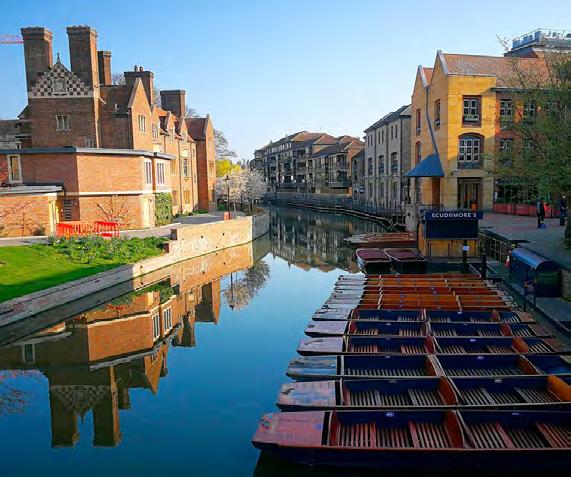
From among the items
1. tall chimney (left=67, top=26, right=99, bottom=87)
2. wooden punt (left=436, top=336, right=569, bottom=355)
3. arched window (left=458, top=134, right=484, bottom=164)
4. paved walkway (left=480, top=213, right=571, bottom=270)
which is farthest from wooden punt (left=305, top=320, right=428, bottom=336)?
tall chimney (left=67, top=26, right=99, bottom=87)

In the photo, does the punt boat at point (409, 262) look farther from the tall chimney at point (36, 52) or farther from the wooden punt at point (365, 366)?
the tall chimney at point (36, 52)

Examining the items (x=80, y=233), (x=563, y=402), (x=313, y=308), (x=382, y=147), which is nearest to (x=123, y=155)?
(x=80, y=233)

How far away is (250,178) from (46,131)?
34.9m

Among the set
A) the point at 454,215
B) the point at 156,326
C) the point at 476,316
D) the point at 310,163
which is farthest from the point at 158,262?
the point at 310,163

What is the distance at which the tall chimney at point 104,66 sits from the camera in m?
41.5

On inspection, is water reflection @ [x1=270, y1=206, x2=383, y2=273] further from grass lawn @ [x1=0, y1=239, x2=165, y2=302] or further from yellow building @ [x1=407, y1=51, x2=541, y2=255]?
grass lawn @ [x1=0, y1=239, x2=165, y2=302]

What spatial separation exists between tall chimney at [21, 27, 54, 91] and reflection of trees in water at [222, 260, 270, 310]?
20870 mm

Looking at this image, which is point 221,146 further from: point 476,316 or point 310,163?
point 476,316

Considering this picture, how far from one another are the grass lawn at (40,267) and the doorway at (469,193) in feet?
81.0

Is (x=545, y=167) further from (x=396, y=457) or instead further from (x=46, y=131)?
Answer: (x=46, y=131)

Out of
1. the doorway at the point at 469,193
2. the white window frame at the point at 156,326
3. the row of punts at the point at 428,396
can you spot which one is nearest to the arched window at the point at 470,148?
the doorway at the point at 469,193

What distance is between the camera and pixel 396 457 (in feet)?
27.5

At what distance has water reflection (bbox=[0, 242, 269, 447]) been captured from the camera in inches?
500

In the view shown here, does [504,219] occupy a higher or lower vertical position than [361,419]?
higher
